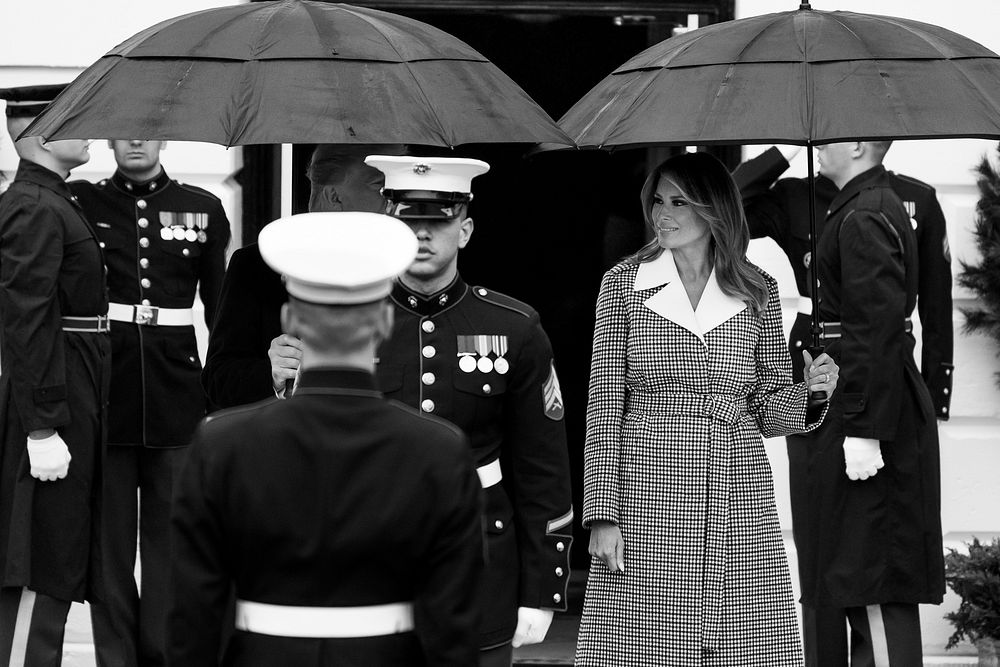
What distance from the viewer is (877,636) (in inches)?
199

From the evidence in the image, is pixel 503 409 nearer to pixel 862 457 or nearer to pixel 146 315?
pixel 862 457

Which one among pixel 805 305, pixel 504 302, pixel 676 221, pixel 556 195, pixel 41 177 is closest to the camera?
pixel 504 302

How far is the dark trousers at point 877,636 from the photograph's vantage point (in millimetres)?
5016

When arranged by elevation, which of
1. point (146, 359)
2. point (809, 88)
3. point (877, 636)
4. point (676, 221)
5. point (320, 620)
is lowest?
point (877, 636)

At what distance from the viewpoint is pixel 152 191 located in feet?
18.7

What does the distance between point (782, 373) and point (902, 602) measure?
117cm

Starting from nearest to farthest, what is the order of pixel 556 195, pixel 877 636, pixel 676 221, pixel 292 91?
pixel 292 91 → pixel 676 221 → pixel 877 636 → pixel 556 195

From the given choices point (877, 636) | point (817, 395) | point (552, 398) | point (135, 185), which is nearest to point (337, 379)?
point (552, 398)

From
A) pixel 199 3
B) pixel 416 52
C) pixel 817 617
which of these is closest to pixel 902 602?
pixel 817 617

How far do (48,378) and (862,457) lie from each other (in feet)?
8.31

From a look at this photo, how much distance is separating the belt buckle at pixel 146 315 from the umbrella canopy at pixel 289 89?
195cm

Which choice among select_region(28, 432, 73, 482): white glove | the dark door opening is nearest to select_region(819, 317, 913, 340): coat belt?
the dark door opening

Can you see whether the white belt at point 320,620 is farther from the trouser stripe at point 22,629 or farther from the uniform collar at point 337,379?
the trouser stripe at point 22,629

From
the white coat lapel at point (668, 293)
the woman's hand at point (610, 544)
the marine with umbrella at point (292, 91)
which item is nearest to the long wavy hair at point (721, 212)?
the white coat lapel at point (668, 293)
